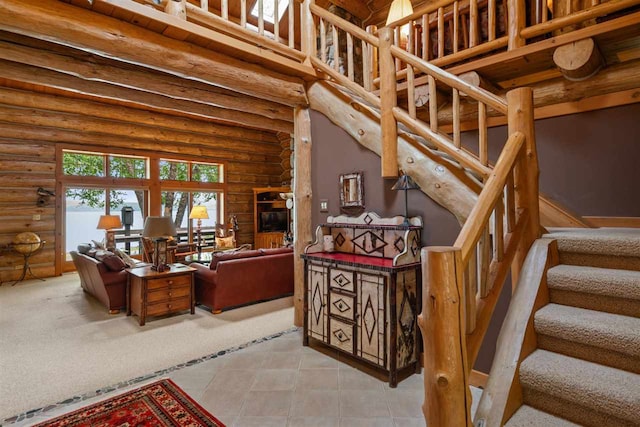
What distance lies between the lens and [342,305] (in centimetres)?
306

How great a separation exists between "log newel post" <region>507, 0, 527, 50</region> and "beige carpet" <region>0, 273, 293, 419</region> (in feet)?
12.7

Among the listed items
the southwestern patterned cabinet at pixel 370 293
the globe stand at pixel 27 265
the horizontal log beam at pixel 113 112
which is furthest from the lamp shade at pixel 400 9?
the globe stand at pixel 27 265

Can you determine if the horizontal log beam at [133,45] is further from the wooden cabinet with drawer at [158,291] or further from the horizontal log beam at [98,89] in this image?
the wooden cabinet with drawer at [158,291]

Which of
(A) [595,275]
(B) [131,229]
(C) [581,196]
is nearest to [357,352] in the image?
(A) [595,275]

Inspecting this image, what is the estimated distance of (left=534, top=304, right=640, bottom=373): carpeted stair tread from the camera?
1.47 meters

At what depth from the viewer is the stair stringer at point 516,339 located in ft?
4.82

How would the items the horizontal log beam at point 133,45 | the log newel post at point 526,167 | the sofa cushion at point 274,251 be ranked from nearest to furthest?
1. the log newel post at point 526,167
2. the horizontal log beam at point 133,45
3. the sofa cushion at point 274,251

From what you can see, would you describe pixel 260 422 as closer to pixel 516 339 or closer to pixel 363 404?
pixel 363 404

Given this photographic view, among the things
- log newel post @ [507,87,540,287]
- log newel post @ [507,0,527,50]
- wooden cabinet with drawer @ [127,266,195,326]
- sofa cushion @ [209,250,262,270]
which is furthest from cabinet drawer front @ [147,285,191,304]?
log newel post @ [507,0,527,50]

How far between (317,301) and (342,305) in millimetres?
350

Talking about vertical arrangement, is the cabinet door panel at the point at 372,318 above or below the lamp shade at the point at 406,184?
below

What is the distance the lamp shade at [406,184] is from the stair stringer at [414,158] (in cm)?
6

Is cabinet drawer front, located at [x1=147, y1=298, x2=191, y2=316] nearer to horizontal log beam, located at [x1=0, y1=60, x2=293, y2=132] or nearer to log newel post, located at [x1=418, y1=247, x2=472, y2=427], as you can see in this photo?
horizontal log beam, located at [x1=0, y1=60, x2=293, y2=132]

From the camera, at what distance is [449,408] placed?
1351mm
